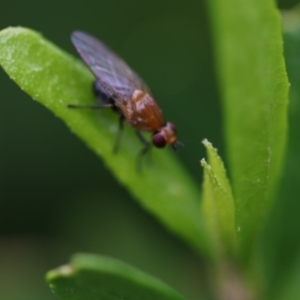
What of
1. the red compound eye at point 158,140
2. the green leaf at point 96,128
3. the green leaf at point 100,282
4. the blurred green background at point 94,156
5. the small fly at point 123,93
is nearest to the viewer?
the green leaf at point 100,282

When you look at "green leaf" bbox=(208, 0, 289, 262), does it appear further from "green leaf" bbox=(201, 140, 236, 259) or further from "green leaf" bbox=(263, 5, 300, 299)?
"green leaf" bbox=(263, 5, 300, 299)

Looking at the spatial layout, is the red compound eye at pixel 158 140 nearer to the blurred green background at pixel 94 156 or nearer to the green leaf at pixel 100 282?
the blurred green background at pixel 94 156

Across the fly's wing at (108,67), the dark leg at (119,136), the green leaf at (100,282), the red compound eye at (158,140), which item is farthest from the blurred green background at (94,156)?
the green leaf at (100,282)

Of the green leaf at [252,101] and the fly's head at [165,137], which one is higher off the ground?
the green leaf at [252,101]

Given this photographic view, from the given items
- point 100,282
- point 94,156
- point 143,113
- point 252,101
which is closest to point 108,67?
point 143,113

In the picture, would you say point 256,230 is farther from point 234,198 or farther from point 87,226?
point 87,226

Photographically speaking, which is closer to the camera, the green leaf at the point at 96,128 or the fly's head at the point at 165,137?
the green leaf at the point at 96,128

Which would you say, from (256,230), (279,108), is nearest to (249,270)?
(256,230)
